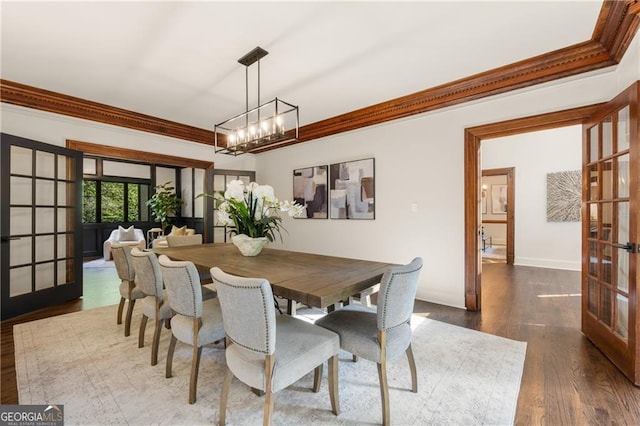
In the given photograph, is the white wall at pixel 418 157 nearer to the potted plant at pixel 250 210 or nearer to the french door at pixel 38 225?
the french door at pixel 38 225

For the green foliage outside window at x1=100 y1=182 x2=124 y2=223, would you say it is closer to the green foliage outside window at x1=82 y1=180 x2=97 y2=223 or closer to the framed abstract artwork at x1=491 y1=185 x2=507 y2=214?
the green foliage outside window at x1=82 y1=180 x2=97 y2=223

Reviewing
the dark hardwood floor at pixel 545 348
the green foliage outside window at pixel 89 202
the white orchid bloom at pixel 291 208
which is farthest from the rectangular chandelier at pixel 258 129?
the green foliage outside window at pixel 89 202

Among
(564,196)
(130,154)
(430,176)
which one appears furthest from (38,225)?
(564,196)

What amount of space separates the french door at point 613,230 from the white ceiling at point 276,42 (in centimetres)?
78

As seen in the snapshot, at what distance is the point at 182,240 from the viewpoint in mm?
3627

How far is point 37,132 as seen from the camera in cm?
348

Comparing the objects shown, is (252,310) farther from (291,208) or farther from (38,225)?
(38,225)

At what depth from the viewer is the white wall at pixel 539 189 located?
555cm

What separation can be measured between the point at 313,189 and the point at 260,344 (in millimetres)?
3673

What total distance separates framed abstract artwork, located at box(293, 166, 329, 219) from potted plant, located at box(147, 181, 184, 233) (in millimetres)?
4884

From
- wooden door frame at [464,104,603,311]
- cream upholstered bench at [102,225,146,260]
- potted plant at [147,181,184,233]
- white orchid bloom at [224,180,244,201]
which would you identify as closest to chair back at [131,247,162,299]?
white orchid bloom at [224,180,244,201]

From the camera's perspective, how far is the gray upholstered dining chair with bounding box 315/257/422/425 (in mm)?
1521

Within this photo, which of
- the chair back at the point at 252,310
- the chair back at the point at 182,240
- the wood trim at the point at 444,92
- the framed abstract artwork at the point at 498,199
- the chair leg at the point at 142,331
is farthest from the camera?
the framed abstract artwork at the point at 498,199

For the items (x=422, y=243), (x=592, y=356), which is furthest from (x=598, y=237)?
(x=422, y=243)
